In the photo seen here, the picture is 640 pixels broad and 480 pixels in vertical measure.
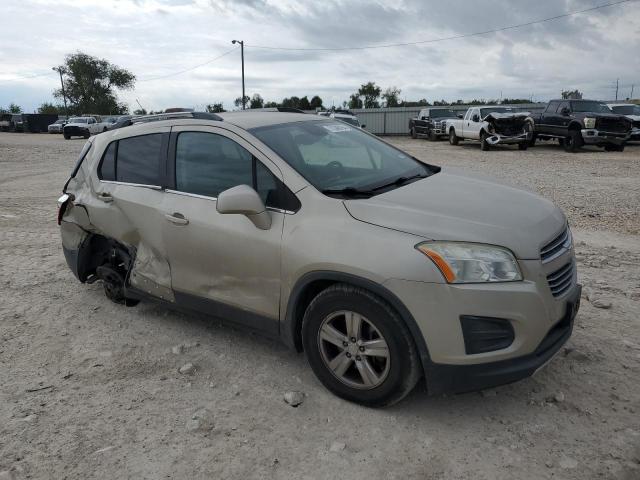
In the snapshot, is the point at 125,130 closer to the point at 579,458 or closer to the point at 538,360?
the point at 538,360

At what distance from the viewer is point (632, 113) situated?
21.7 m

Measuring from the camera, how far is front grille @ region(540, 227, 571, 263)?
115 inches

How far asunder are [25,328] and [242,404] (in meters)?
Result: 2.34

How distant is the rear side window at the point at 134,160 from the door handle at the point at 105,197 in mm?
141

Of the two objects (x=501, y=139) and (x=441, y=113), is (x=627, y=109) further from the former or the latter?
(x=441, y=113)

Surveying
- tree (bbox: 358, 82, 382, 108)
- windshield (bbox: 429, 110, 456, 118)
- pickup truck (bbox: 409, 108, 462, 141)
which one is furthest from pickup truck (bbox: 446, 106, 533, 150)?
tree (bbox: 358, 82, 382, 108)

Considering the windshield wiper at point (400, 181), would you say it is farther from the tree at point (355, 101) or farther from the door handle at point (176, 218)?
the tree at point (355, 101)

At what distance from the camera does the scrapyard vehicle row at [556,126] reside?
18922mm

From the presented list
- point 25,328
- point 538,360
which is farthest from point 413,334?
point 25,328

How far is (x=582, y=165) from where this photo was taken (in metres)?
15.2

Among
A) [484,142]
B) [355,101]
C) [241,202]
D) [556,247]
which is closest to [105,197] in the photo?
[241,202]

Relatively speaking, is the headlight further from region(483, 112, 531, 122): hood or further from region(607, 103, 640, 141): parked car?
region(607, 103, 640, 141): parked car

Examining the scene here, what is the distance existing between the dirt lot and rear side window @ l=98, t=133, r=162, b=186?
4.03 ft

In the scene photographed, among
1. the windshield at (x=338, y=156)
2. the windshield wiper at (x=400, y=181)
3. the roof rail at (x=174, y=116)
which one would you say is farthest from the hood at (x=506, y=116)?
the roof rail at (x=174, y=116)
